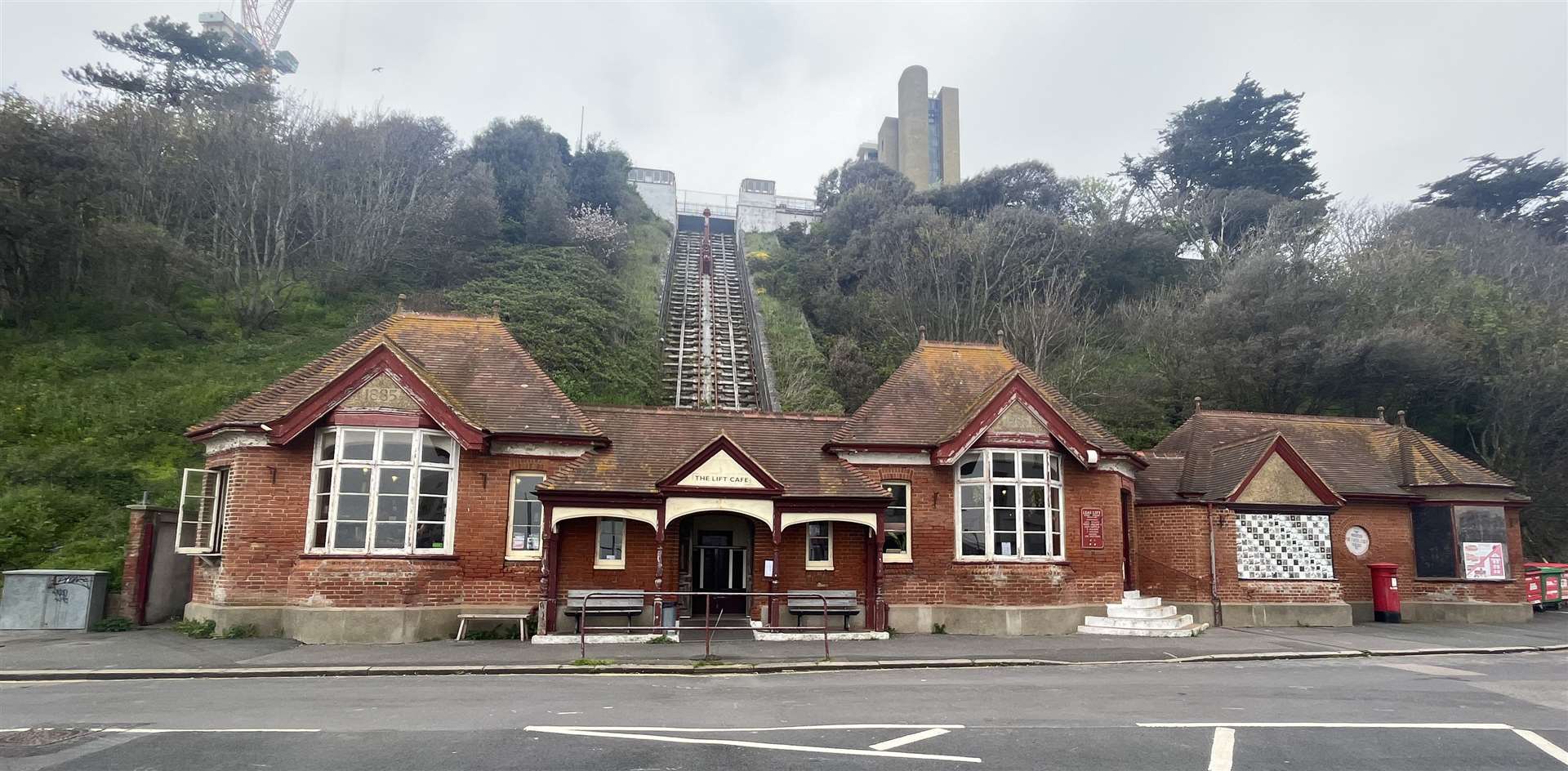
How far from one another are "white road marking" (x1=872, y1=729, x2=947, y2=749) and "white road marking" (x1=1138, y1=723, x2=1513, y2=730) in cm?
231

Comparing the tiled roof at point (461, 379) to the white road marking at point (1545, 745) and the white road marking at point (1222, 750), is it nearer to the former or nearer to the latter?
the white road marking at point (1222, 750)

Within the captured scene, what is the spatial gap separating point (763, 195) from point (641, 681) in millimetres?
63984

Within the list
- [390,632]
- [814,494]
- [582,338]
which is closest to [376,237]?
[582,338]

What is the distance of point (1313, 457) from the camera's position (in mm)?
23438

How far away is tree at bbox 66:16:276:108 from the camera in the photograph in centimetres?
3700

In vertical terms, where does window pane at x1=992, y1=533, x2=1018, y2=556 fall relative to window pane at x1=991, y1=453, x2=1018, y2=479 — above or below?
below

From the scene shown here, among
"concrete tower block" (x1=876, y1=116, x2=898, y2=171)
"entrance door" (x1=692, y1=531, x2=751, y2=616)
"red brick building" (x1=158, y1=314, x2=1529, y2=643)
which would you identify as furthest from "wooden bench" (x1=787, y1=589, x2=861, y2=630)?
"concrete tower block" (x1=876, y1=116, x2=898, y2=171)

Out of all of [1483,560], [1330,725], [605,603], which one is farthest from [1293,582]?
[605,603]

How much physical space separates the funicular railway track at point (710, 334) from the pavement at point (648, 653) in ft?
44.4

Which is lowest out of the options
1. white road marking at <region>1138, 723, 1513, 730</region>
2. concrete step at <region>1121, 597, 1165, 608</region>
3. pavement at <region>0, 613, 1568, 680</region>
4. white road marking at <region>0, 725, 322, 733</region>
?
pavement at <region>0, 613, 1568, 680</region>

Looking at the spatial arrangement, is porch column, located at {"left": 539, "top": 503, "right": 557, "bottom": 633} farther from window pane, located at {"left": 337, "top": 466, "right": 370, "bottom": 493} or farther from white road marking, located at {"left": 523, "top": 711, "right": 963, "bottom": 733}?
white road marking, located at {"left": 523, "top": 711, "right": 963, "bottom": 733}

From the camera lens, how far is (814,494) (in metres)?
17.7

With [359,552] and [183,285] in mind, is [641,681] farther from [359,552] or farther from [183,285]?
[183,285]

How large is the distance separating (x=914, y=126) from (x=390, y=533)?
246ft
